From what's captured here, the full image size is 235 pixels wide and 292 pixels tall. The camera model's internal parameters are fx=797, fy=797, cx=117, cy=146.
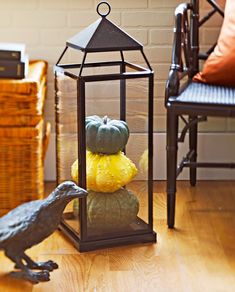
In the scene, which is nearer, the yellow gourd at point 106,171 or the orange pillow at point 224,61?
the yellow gourd at point 106,171

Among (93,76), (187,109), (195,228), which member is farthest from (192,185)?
(93,76)

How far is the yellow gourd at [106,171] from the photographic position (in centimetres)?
277

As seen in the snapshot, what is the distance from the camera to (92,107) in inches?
108

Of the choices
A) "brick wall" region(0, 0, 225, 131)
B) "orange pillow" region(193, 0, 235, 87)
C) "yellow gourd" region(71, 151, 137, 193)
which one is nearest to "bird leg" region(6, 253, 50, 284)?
"yellow gourd" region(71, 151, 137, 193)

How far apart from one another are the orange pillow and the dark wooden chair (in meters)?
0.03

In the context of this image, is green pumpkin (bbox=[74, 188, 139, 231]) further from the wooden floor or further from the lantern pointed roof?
the lantern pointed roof

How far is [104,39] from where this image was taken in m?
2.74

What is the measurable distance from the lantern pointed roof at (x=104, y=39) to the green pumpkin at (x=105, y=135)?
247 mm

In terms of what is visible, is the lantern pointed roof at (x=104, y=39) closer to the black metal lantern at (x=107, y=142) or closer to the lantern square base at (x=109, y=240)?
the black metal lantern at (x=107, y=142)

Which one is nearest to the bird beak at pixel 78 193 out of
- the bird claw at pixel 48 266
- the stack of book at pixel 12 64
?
the bird claw at pixel 48 266

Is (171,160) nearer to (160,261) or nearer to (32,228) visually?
(160,261)

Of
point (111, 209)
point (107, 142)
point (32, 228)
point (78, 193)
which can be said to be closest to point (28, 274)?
point (32, 228)

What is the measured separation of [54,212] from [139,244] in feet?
1.36

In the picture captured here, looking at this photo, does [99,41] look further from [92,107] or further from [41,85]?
[41,85]
